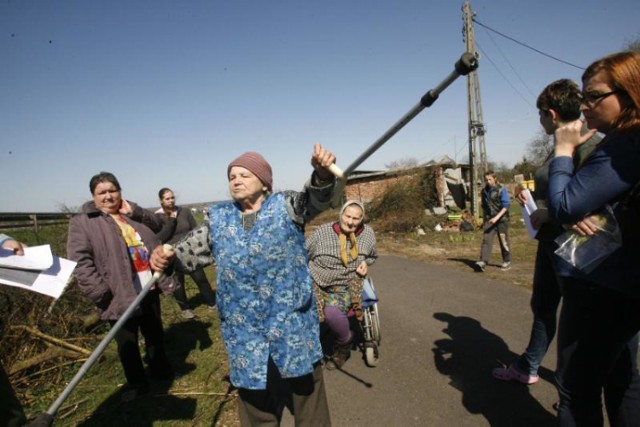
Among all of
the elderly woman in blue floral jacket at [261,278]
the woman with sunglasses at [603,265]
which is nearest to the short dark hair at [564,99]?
the woman with sunglasses at [603,265]

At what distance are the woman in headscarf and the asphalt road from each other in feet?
1.57

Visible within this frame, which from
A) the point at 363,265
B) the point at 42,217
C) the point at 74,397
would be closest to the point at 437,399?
the point at 363,265

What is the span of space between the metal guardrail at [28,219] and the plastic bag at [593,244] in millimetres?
9851

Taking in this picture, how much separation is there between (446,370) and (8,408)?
3447mm

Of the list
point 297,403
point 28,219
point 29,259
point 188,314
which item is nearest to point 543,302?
point 297,403

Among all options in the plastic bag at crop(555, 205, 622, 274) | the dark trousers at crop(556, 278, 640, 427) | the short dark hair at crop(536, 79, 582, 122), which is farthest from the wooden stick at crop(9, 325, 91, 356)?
the short dark hair at crop(536, 79, 582, 122)

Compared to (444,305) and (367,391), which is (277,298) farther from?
(444,305)

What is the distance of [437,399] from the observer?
9.90ft

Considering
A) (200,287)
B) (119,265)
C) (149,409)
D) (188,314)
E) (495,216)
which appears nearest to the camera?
(119,265)

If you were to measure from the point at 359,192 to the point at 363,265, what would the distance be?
16164 mm

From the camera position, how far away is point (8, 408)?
4.75ft

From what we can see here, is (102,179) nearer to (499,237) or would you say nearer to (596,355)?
(596,355)

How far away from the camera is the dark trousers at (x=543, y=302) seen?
2592 mm

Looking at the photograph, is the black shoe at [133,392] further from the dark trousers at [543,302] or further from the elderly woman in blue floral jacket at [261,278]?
the dark trousers at [543,302]
